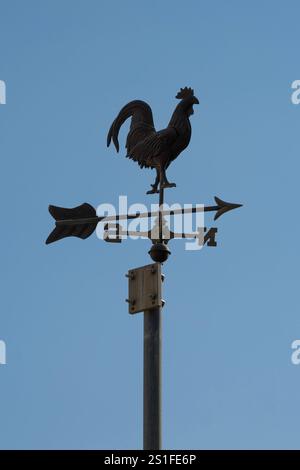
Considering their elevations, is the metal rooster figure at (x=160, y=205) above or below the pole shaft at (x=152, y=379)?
above

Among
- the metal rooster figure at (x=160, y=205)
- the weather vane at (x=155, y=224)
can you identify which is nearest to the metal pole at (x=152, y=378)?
the weather vane at (x=155, y=224)

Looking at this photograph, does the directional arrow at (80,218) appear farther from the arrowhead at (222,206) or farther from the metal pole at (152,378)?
the metal pole at (152,378)

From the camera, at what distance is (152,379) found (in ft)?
19.3

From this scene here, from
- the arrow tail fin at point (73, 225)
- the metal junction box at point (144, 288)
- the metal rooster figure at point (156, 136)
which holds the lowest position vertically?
the metal junction box at point (144, 288)

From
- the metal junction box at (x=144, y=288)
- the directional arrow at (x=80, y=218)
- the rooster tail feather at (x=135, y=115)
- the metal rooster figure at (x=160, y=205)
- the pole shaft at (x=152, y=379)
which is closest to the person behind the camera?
the pole shaft at (x=152, y=379)

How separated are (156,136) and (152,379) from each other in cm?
181

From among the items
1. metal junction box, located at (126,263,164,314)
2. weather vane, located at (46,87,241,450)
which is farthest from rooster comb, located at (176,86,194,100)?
metal junction box, located at (126,263,164,314)

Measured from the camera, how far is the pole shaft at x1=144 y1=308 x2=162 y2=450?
5730 millimetres

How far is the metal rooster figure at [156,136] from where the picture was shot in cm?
684

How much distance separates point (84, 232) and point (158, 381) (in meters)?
1.33

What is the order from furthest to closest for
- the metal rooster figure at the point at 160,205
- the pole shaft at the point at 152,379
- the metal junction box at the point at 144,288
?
1. the metal rooster figure at the point at 160,205
2. the metal junction box at the point at 144,288
3. the pole shaft at the point at 152,379
